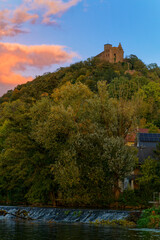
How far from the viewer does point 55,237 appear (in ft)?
87.5

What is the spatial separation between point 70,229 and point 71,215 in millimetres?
8687

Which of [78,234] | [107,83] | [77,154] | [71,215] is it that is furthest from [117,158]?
[107,83]

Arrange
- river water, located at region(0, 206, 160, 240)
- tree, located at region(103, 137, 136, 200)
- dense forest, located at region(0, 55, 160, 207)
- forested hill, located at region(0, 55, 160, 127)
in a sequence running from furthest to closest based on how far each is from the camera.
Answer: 1. forested hill, located at region(0, 55, 160, 127)
2. dense forest, located at region(0, 55, 160, 207)
3. tree, located at region(103, 137, 136, 200)
4. river water, located at region(0, 206, 160, 240)

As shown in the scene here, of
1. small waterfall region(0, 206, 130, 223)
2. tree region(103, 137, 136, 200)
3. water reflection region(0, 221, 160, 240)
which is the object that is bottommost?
water reflection region(0, 221, 160, 240)

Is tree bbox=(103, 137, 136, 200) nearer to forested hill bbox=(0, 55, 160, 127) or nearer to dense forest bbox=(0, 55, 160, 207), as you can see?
dense forest bbox=(0, 55, 160, 207)

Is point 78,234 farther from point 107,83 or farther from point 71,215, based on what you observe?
point 107,83

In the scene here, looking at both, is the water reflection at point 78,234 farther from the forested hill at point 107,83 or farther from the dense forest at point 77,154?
the forested hill at point 107,83

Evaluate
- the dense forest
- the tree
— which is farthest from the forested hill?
the tree

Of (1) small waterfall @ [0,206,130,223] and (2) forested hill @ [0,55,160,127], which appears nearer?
(1) small waterfall @ [0,206,130,223]

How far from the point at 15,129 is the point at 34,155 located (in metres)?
5.84

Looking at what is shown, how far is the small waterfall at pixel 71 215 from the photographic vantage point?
123ft

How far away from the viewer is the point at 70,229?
31.4 metres

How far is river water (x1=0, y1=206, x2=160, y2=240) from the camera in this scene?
87.3 ft

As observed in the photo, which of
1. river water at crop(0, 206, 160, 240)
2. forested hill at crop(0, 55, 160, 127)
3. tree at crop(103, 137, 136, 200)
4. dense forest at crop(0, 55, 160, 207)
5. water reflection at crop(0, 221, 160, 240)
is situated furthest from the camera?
forested hill at crop(0, 55, 160, 127)
